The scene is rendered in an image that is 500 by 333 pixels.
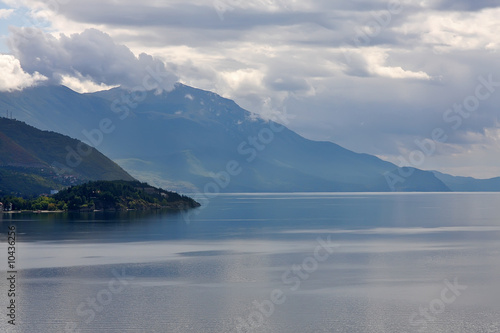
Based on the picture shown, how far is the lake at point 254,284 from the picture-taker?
64.5m

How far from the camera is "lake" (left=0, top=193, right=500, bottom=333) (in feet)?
212

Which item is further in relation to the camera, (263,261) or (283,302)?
(263,261)

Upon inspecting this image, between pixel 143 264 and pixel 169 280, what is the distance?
18.7 m

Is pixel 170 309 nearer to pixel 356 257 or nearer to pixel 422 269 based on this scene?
pixel 422 269

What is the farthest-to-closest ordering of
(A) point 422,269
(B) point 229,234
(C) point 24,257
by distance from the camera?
(B) point 229,234, (C) point 24,257, (A) point 422,269

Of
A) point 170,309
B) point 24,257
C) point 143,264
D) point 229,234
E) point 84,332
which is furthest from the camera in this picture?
point 229,234

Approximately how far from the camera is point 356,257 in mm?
114688

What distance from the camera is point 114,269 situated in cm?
9994

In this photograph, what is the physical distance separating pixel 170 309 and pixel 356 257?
52.4m

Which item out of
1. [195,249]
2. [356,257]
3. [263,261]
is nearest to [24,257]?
[195,249]

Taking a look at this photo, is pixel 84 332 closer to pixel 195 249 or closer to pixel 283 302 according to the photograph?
pixel 283 302

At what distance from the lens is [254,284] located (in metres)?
85.1

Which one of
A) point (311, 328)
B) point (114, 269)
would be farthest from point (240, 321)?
point (114, 269)

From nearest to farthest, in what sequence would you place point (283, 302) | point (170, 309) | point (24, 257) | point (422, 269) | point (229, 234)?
point (170, 309) → point (283, 302) → point (422, 269) → point (24, 257) → point (229, 234)
